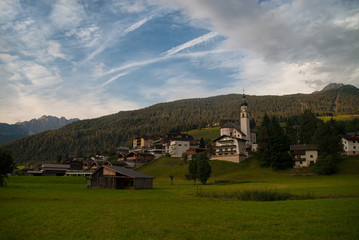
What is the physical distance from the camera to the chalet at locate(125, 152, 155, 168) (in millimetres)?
109181

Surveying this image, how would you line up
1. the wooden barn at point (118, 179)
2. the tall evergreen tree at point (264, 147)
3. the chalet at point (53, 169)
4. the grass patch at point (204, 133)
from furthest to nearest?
the grass patch at point (204, 133)
the chalet at point (53, 169)
the tall evergreen tree at point (264, 147)
the wooden barn at point (118, 179)

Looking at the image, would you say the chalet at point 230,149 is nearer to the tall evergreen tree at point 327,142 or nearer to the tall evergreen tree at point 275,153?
the tall evergreen tree at point 275,153

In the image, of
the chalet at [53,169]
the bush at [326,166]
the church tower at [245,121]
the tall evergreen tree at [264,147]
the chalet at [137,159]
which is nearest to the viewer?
the bush at [326,166]

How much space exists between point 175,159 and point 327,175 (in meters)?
52.2

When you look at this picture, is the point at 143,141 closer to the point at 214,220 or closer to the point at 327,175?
the point at 327,175

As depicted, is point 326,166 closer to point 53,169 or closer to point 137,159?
point 137,159

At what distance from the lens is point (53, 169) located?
111625 millimetres

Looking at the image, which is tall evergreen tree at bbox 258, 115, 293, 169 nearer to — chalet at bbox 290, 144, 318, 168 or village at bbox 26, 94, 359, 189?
chalet at bbox 290, 144, 318, 168

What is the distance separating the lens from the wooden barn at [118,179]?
5394 cm

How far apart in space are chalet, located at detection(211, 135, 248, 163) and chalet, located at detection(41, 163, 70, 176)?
201 feet

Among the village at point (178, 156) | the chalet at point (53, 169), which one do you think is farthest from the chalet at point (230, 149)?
the chalet at point (53, 169)

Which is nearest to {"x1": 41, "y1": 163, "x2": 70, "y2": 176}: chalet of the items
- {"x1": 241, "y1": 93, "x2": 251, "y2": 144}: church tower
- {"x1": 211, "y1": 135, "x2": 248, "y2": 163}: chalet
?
{"x1": 211, "y1": 135, "x2": 248, "y2": 163}: chalet

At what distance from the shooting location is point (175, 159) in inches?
4094

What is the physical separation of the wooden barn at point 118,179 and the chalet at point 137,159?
5016cm
